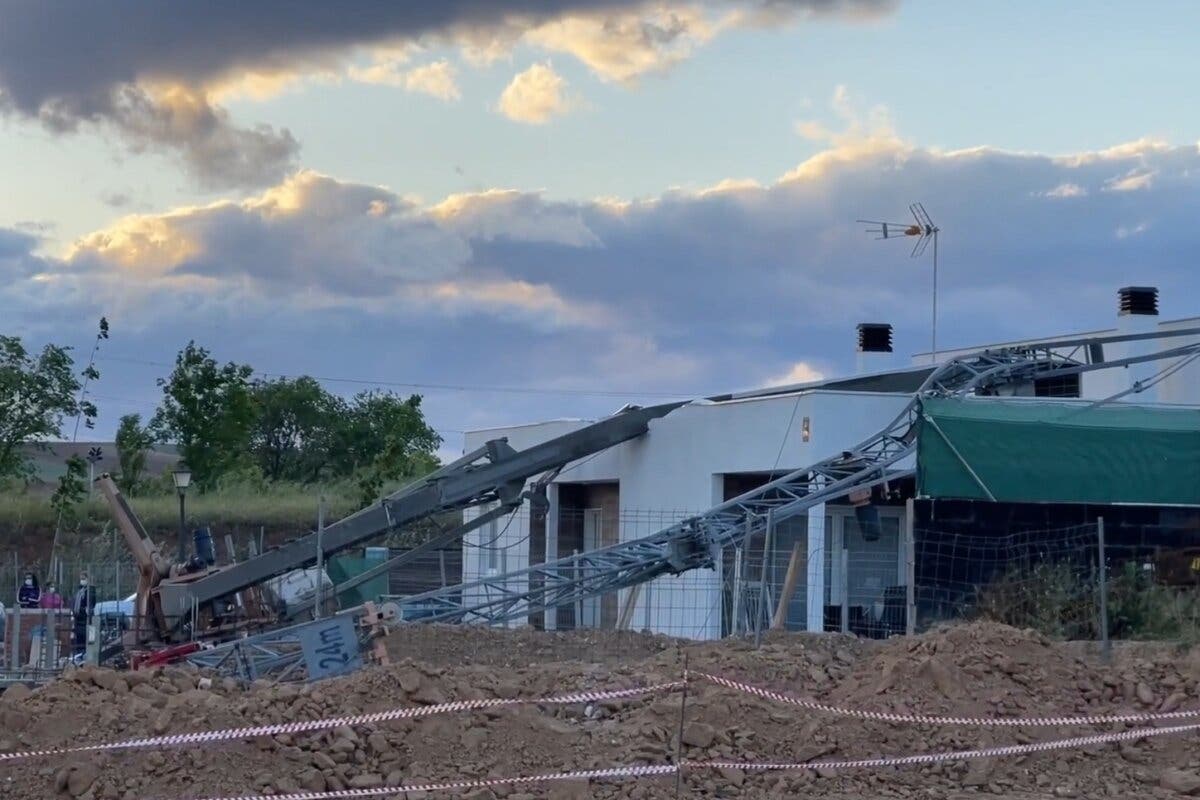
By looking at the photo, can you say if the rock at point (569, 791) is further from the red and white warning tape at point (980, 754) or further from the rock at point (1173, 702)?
the rock at point (1173, 702)

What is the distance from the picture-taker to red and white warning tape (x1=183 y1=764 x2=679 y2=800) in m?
11.5

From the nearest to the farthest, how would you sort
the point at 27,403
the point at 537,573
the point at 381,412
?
the point at 537,573, the point at 27,403, the point at 381,412

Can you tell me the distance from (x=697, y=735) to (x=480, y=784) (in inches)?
72.8

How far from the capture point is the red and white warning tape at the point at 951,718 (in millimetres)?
13539

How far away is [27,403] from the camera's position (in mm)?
47500

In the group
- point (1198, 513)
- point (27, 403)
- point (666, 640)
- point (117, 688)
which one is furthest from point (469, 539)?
point (27, 403)

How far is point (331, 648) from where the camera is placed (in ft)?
51.7

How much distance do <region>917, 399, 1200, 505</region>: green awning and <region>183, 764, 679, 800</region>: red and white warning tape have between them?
35.8ft

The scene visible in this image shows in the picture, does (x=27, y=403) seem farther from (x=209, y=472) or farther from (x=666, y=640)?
(x=666, y=640)

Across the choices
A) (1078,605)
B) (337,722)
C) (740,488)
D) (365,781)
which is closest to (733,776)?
(365,781)

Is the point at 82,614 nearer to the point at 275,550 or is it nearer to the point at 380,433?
the point at 275,550

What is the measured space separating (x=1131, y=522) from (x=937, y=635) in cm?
986

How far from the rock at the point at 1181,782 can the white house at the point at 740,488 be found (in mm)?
6327

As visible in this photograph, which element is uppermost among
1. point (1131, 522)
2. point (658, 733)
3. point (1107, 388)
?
point (1107, 388)
